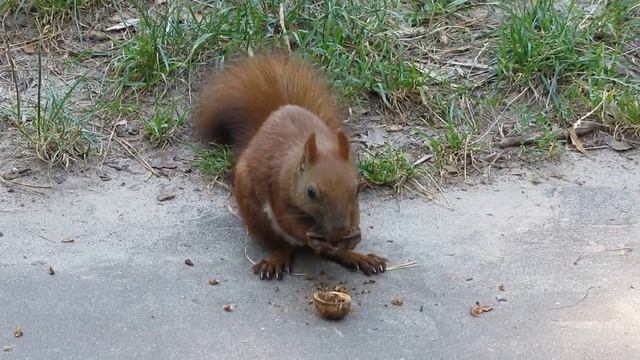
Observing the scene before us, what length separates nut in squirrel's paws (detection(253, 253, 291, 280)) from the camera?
3.84 m

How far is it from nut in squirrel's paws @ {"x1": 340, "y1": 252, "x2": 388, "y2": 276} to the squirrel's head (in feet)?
0.80

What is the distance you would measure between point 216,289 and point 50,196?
1012 millimetres

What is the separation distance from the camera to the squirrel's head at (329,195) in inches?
140

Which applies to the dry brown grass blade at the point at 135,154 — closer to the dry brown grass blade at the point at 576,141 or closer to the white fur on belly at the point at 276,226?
the white fur on belly at the point at 276,226

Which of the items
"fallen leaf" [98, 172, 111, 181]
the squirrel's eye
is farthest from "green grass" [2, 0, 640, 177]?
the squirrel's eye

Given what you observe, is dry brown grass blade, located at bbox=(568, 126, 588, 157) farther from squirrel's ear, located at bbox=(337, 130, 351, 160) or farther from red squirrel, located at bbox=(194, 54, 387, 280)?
squirrel's ear, located at bbox=(337, 130, 351, 160)

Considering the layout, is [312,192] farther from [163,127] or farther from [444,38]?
[444,38]

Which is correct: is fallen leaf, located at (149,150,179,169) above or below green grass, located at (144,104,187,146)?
below

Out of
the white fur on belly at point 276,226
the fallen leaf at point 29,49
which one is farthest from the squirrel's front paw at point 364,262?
the fallen leaf at point 29,49

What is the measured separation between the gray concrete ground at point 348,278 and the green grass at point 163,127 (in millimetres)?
273

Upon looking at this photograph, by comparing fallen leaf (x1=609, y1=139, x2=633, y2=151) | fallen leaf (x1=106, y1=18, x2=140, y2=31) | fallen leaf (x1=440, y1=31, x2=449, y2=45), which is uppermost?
fallen leaf (x1=440, y1=31, x2=449, y2=45)

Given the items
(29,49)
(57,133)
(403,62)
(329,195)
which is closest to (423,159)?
(403,62)

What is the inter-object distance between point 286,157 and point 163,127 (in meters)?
1.08

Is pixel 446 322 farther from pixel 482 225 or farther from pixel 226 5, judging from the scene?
pixel 226 5
